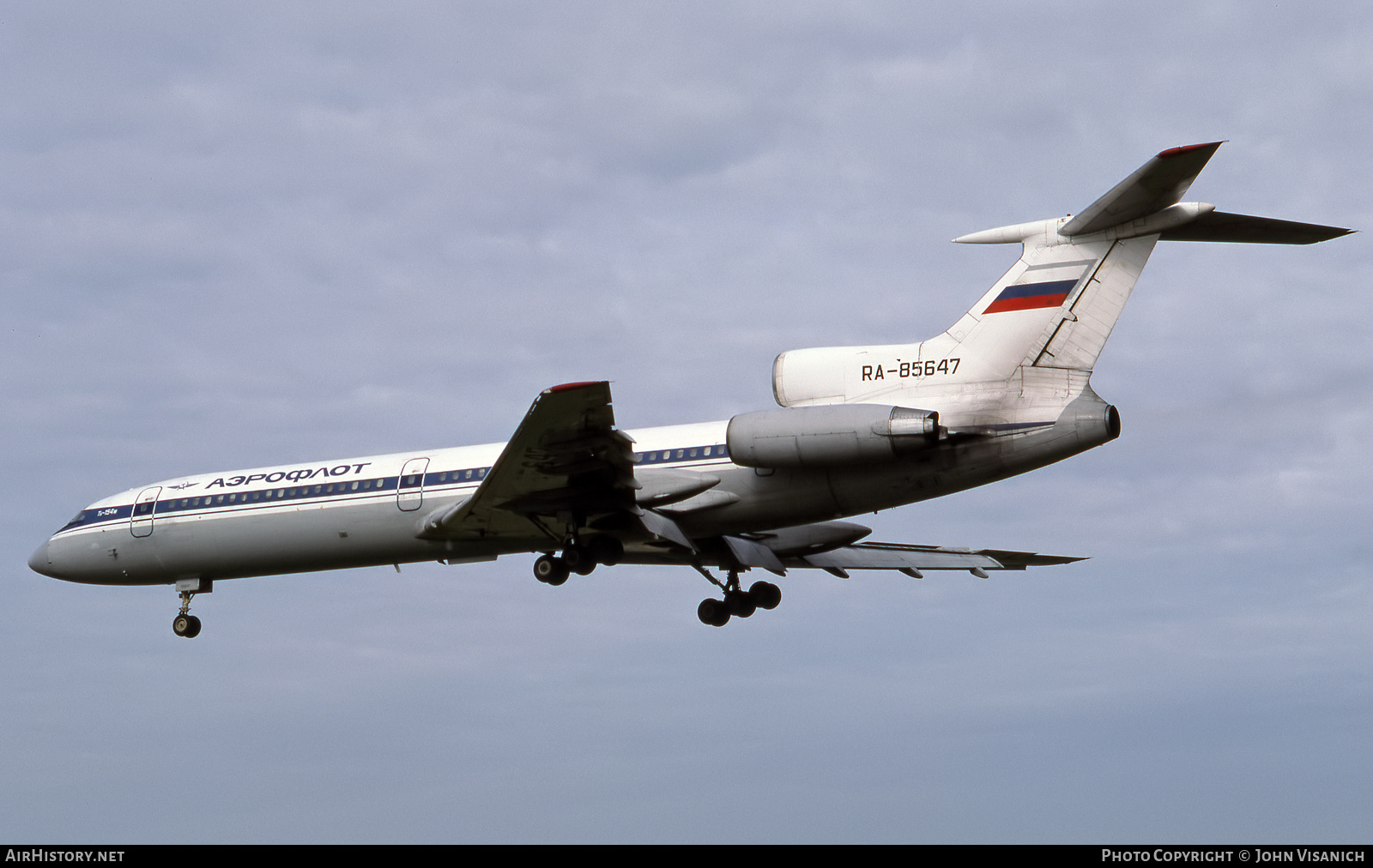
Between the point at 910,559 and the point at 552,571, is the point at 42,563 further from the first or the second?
the point at 910,559

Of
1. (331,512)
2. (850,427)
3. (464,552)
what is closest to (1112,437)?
(850,427)

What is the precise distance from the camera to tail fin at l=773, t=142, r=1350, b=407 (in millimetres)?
21312

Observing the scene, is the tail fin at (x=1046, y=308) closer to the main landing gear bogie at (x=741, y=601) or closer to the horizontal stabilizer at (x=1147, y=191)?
the horizontal stabilizer at (x=1147, y=191)

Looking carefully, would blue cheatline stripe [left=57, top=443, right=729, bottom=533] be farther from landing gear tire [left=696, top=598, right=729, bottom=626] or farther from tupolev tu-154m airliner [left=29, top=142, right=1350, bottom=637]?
landing gear tire [left=696, top=598, right=729, bottom=626]

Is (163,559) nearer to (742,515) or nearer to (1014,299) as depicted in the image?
(742,515)

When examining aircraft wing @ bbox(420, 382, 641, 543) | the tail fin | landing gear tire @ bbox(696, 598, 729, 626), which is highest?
the tail fin

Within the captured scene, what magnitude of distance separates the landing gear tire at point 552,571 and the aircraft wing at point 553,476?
58 centimetres

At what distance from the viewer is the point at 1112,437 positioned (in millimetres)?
21281

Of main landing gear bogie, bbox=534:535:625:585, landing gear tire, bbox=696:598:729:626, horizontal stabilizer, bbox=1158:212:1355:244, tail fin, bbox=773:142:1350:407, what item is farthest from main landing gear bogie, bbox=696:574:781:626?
horizontal stabilizer, bbox=1158:212:1355:244

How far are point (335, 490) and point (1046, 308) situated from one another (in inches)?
492

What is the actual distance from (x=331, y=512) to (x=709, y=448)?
7.03m

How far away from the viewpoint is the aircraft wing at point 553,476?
72.5 feet

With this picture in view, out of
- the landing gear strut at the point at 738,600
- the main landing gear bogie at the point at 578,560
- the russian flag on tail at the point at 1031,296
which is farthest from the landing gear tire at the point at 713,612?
the russian flag on tail at the point at 1031,296

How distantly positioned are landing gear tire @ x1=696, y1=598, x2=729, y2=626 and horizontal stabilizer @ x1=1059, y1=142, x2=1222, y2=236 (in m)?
9.74
